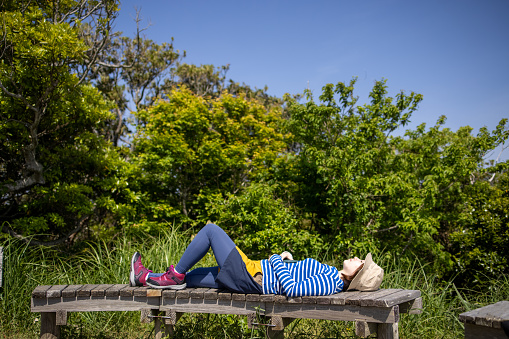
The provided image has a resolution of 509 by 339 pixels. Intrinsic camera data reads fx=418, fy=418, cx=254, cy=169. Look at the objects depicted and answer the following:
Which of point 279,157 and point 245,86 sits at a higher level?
point 245,86

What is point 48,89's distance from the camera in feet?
17.6

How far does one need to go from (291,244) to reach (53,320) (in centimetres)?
372

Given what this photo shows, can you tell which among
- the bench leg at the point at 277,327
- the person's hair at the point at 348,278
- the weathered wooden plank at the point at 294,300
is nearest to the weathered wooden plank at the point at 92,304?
the bench leg at the point at 277,327

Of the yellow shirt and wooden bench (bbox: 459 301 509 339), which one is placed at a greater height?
the yellow shirt

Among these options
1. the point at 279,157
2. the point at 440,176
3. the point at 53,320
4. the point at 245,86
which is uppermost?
the point at 245,86

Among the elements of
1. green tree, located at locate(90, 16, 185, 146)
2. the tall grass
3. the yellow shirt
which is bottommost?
the tall grass

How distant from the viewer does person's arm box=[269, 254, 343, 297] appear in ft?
9.91

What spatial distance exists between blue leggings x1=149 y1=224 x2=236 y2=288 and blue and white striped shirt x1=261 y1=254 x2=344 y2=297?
0.34 m

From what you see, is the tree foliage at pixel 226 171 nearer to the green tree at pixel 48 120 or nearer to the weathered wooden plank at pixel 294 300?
the green tree at pixel 48 120

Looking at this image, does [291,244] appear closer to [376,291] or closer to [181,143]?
[181,143]

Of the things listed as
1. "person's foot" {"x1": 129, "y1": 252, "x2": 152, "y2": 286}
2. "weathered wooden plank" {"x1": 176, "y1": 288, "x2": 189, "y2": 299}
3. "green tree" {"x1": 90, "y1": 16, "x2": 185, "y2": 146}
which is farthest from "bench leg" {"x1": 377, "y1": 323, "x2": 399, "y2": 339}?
"green tree" {"x1": 90, "y1": 16, "x2": 185, "y2": 146}

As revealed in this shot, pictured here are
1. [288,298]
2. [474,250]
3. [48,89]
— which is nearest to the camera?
[288,298]

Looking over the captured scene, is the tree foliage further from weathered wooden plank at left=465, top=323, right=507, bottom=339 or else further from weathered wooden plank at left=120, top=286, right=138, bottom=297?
weathered wooden plank at left=465, top=323, right=507, bottom=339

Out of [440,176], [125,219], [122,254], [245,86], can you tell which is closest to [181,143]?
[125,219]
